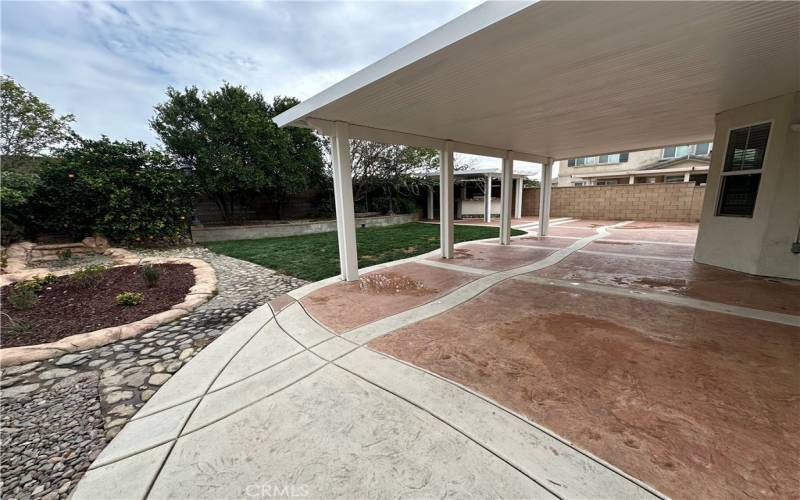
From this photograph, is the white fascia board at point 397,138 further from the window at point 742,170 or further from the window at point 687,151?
the window at point 687,151

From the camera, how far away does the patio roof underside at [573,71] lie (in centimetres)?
215

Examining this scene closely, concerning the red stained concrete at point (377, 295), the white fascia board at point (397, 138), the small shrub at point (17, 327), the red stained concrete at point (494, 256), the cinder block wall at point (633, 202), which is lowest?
the red stained concrete at point (377, 295)

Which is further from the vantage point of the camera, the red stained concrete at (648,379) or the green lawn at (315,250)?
the green lawn at (315,250)

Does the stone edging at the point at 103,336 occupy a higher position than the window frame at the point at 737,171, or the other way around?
the window frame at the point at 737,171

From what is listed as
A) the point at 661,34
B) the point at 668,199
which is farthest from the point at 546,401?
the point at 668,199

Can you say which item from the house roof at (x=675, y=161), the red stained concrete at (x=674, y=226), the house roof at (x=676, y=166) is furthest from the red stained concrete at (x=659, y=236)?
the house roof at (x=675, y=161)

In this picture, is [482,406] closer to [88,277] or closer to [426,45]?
[426,45]

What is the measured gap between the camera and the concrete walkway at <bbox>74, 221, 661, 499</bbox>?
56.5 inches

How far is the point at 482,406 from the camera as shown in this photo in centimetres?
196

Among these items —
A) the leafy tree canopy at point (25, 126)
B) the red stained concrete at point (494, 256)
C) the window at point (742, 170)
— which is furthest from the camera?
the leafy tree canopy at point (25, 126)

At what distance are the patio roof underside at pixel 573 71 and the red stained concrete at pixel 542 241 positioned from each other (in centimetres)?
347

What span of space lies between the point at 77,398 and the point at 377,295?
3.06 meters

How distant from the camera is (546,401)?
201 centimetres

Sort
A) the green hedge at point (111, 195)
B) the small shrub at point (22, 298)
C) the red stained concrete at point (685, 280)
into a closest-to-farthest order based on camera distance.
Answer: the small shrub at point (22, 298)
the red stained concrete at point (685, 280)
the green hedge at point (111, 195)
